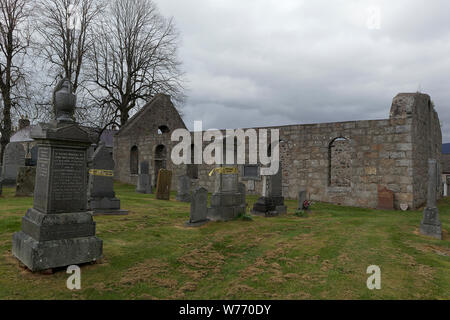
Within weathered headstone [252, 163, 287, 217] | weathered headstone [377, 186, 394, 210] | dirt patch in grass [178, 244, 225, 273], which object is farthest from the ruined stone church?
dirt patch in grass [178, 244, 225, 273]

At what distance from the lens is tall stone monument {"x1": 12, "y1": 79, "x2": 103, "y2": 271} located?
413 cm

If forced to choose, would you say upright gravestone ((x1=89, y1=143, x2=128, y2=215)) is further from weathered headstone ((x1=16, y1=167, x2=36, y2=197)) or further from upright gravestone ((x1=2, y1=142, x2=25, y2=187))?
upright gravestone ((x1=2, y1=142, x2=25, y2=187))

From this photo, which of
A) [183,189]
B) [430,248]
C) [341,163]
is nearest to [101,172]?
[183,189]

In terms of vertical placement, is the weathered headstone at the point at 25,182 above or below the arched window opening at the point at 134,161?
below

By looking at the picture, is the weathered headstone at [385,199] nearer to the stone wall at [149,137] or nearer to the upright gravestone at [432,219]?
the upright gravestone at [432,219]

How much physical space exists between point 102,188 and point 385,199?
10637 mm

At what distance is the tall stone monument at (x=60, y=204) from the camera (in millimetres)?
4129

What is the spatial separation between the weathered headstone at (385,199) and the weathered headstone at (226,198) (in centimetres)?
643

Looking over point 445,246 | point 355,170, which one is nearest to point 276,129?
point 355,170

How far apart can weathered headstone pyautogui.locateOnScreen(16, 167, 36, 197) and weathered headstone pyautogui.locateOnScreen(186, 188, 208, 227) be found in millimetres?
7729

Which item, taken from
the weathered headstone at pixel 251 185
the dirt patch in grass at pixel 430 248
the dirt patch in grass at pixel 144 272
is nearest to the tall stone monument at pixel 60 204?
the dirt patch in grass at pixel 144 272
